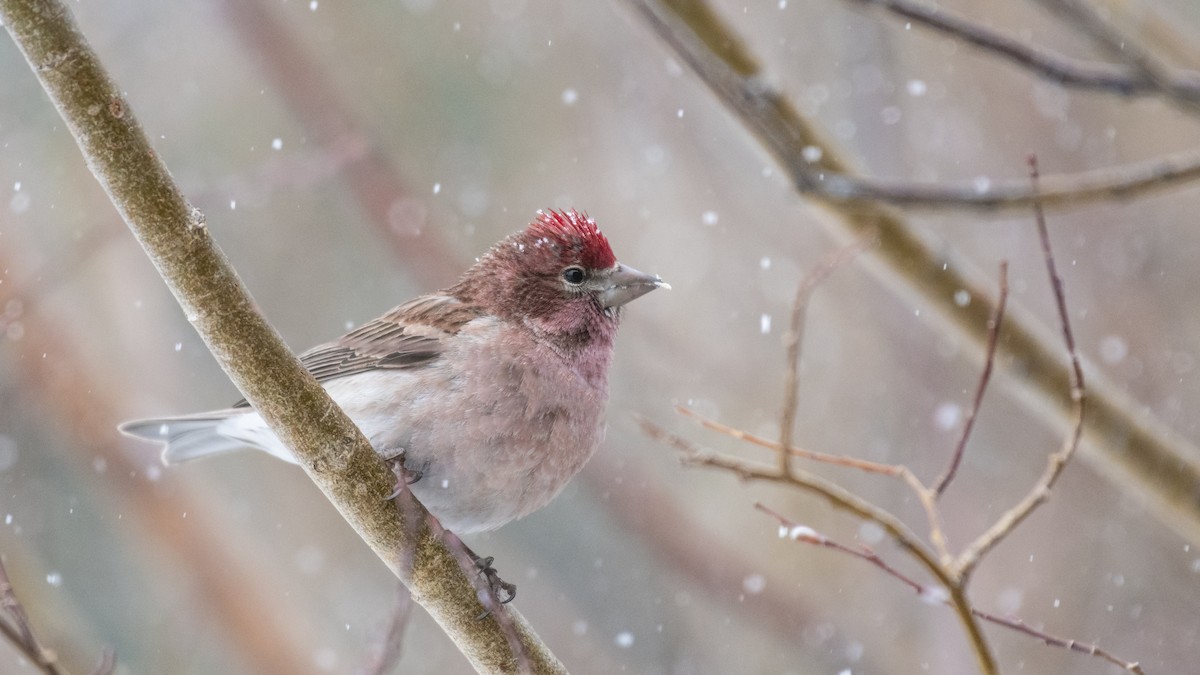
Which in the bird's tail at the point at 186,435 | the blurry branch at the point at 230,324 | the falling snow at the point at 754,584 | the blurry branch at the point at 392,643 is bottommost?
the blurry branch at the point at 392,643

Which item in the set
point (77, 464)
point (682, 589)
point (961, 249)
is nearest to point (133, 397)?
point (77, 464)

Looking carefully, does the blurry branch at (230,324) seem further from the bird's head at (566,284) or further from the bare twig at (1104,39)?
the bare twig at (1104,39)

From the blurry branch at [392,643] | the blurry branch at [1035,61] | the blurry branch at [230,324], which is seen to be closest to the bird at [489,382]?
the blurry branch at [230,324]

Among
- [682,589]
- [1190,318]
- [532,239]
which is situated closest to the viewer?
[532,239]

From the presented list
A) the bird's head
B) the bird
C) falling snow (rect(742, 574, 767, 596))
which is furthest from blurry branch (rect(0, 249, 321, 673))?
the bird's head

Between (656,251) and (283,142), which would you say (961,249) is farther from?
(283,142)

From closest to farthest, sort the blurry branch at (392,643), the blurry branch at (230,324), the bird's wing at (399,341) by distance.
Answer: the blurry branch at (392,643), the blurry branch at (230,324), the bird's wing at (399,341)

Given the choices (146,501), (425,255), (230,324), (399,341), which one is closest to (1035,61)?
(230,324)
